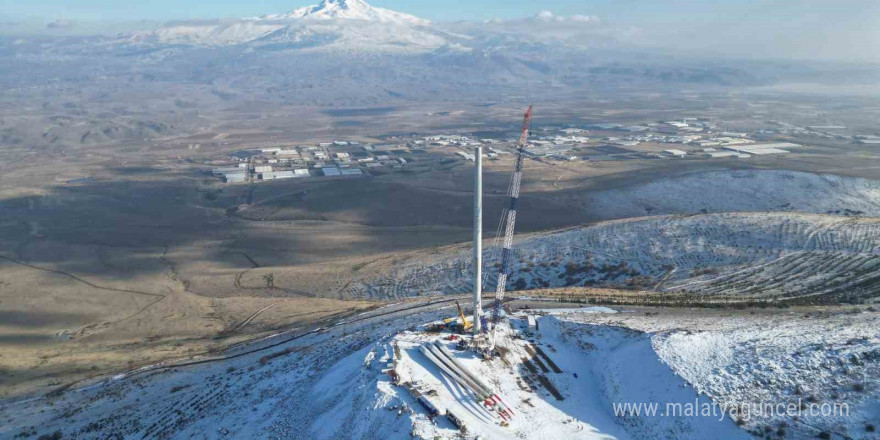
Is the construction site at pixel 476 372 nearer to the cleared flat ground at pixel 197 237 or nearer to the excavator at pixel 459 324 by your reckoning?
the excavator at pixel 459 324

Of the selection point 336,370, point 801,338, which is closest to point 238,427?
point 336,370

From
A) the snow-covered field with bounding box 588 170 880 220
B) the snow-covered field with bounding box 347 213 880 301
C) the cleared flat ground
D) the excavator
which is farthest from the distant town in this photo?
the excavator

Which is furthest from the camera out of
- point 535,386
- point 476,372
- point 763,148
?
point 763,148

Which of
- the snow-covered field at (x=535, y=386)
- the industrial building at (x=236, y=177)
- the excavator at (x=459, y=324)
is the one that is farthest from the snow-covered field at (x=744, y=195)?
the industrial building at (x=236, y=177)

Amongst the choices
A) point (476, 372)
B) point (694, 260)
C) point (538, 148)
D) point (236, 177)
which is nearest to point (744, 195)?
point (694, 260)

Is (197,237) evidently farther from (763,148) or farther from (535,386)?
(763,148)

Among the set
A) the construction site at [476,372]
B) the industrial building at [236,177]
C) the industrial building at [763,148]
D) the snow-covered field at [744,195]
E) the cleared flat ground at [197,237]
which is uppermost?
the industrial building at [763,148]

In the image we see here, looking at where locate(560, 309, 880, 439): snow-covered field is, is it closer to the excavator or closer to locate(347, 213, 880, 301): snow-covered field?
the excavator
